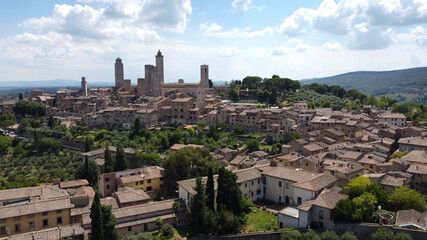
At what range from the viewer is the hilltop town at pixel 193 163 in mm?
24375

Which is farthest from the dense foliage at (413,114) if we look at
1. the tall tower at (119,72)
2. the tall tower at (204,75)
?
the tall tower at (119,72)

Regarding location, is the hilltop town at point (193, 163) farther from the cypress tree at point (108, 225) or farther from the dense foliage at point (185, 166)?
the cypress tree at point (108, 225)

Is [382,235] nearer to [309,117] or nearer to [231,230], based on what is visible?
[231,230]

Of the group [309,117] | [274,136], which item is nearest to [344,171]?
[274,136]

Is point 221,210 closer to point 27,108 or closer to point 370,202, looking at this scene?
point 370,202

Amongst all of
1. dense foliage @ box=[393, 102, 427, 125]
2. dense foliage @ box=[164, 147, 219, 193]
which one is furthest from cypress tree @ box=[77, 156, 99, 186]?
dense foliage @ box=[393, 102, 427, 125]

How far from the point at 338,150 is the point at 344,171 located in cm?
942

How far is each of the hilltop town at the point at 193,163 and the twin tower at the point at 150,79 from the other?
781 cm

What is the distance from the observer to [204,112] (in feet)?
230

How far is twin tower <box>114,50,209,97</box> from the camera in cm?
8681

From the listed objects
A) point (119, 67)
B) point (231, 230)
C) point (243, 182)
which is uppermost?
point (119, 67)

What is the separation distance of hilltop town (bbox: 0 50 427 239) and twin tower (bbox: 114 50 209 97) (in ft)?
25.6

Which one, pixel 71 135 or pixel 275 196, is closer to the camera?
pixel 275 196

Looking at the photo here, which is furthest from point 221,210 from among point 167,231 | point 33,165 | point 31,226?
point 33,165
